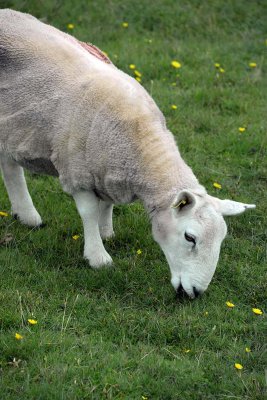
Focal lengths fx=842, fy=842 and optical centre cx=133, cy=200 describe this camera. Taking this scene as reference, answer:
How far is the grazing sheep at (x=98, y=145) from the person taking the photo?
5980 mm

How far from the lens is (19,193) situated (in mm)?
7305

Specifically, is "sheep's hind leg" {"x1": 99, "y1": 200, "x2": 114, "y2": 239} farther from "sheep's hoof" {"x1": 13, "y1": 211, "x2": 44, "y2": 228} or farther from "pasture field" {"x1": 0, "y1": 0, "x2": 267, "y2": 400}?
"sheep's hoof" {"x1": 13, "y1": 211, "x2": 44, "y2": 228}

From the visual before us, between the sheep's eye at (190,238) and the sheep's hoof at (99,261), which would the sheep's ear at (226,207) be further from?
the sheep's hoof at (99,261)

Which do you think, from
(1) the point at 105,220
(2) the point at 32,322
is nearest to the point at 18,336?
(2) the point at 32,322

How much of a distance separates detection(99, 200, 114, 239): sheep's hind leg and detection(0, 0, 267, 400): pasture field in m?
0.10

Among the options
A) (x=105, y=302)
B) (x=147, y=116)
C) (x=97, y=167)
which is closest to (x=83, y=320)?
(x=105, y=302)

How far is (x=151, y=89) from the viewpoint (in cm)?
Result: 976

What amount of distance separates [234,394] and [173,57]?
628 cm

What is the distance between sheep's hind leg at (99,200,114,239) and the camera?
7.04 meters

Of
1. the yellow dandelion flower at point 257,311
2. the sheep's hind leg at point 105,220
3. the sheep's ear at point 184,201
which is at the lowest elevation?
the sheep's hind leg at point 105,220

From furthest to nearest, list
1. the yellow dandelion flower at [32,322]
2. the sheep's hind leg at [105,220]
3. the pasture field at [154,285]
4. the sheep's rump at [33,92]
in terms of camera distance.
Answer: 1. the sheep's hind leg at [105,220]
2. the sheep's rump at [33,92]
3. the yellow dandelion flower at [32,322]
4. the pasture field at [154,285]

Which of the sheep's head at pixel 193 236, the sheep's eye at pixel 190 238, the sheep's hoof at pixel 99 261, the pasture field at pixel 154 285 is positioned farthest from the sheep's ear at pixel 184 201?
the sheep's hoof at pixel 99 261

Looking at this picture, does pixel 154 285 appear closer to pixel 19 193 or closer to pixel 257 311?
pixel 257 311

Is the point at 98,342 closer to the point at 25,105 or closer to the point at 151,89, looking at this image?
the point at 25,105
